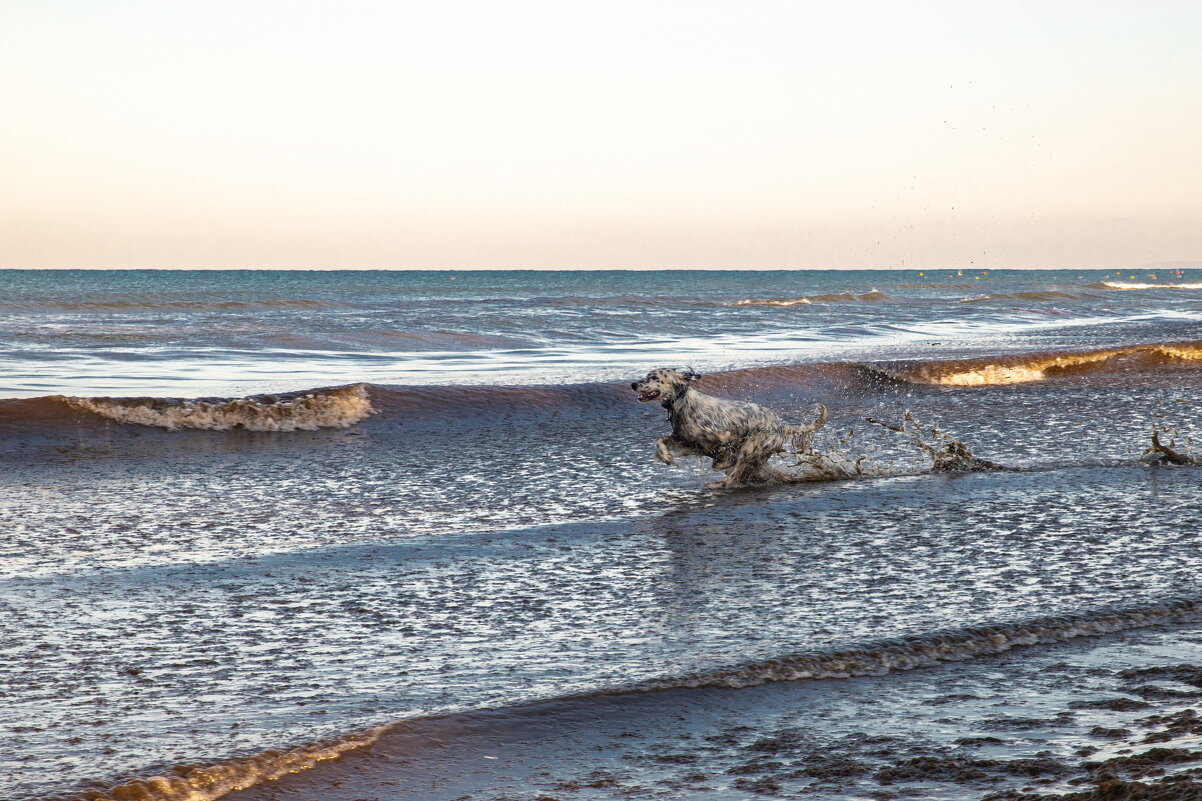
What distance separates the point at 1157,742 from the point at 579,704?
→ 185cm

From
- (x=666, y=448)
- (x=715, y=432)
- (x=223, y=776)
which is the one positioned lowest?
(x=223, y=776)

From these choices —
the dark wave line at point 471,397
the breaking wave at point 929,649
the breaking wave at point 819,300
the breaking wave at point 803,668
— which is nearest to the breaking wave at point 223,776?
the breaking wave at point 803,668

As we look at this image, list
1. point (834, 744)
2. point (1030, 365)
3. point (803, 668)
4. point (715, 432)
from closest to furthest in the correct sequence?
point (834, 744), point (803, 668), point (715, 432), point (1030, 365)

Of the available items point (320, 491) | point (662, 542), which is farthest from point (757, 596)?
point (320, 491)

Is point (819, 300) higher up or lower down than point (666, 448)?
higher up

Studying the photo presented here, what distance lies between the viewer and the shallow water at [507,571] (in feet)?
12.2

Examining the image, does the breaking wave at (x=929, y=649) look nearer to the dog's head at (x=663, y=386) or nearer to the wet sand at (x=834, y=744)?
the wet sand at (x=834, y=744)

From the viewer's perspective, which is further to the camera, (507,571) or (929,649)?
(507,571)

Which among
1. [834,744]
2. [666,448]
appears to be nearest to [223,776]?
[834,744]

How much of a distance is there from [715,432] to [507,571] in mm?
3226

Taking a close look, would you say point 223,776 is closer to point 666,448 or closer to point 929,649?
point 929,649

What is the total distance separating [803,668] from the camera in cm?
422

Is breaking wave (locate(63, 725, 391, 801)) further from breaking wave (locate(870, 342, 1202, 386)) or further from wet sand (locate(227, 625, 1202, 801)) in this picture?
breaking wave (locate(870, 342, 1202, 386))

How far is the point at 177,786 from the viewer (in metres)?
3.21
